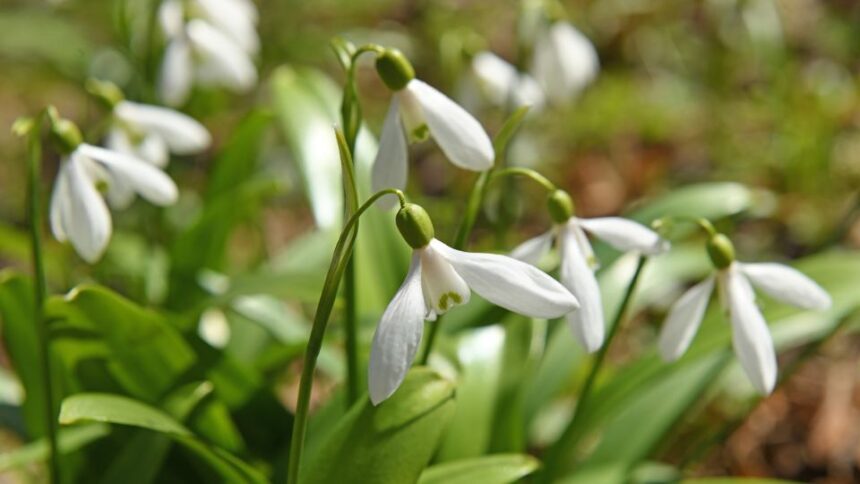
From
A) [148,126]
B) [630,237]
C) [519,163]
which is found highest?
[630,237]

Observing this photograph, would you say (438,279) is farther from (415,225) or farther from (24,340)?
(24,340)

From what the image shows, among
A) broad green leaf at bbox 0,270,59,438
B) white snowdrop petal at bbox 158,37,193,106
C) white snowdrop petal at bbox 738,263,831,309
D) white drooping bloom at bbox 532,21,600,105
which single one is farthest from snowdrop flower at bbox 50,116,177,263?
white drooping bloom at bbox 532,21,600,105

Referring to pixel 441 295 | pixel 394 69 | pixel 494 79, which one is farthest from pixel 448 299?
pixel 494 79

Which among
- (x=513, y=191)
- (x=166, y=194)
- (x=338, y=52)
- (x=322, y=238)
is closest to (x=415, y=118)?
(x=338, y=52)

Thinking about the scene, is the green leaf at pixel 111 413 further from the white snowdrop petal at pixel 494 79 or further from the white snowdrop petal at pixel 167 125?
the white snowdrop petal at pixel 494 79

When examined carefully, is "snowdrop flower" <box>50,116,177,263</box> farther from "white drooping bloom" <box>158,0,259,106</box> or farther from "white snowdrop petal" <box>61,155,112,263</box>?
"white drooping bloom" <box>158,0,259,106</box>
